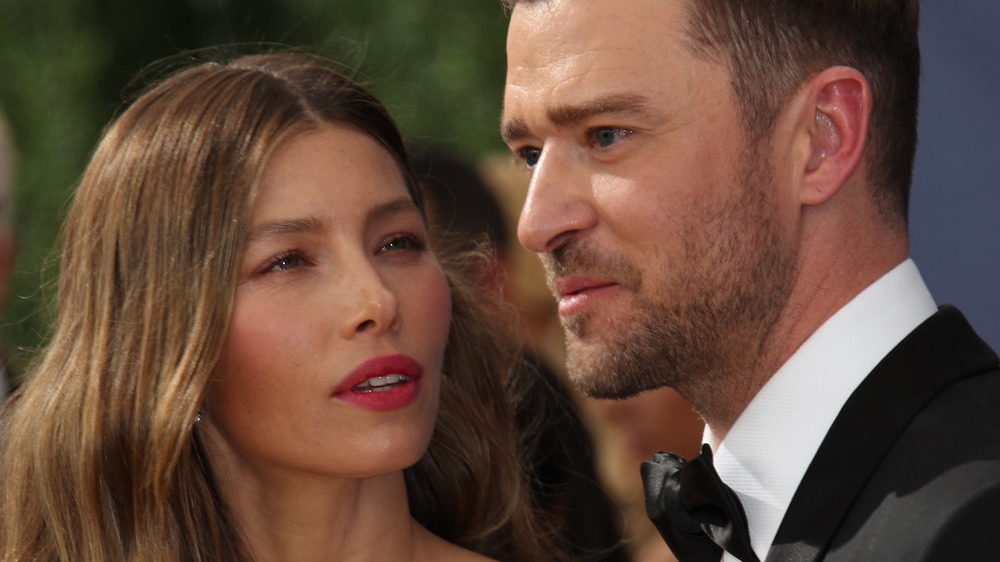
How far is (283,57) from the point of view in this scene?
113 inches

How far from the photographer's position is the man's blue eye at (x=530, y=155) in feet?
7.91

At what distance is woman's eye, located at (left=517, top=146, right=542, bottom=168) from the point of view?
2410 millimetres

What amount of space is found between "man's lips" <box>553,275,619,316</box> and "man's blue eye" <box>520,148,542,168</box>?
25 cm

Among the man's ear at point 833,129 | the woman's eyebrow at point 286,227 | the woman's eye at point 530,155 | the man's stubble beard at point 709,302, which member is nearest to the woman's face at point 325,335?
the woman's eyebrow at point 286,227

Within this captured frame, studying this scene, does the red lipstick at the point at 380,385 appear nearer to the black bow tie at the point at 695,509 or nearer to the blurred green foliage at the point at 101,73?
the black bow tie at the point at 695,509

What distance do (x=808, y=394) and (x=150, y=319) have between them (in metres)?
1.25

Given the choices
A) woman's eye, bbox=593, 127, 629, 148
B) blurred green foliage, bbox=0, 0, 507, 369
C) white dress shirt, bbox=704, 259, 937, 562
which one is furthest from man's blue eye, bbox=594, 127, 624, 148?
blurred green foliage, bbox=0, 0, 507, 369

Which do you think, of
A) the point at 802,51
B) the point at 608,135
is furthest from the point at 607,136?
the point at 802,51

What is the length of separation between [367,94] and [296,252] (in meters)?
0.45

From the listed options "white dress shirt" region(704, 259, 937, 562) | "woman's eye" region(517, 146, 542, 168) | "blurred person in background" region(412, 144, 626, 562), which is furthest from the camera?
"blurred person in background" region(412, 144, 626, 562)

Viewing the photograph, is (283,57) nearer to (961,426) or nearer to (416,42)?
(961,426)

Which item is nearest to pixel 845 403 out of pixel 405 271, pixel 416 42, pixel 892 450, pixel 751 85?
pixel 892 450

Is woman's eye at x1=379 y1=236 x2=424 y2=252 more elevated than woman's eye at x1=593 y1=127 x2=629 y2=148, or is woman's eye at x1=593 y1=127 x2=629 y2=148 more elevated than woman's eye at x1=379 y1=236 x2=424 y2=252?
woman's eye at x1=593 y1=127 x2=629 y2=148

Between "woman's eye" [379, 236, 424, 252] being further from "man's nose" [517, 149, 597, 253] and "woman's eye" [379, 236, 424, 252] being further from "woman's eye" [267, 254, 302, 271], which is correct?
"man's nose" [517, 149, 597, 253]
